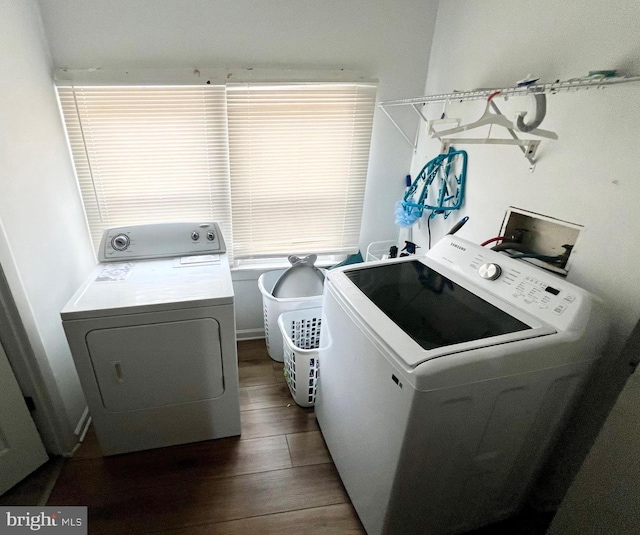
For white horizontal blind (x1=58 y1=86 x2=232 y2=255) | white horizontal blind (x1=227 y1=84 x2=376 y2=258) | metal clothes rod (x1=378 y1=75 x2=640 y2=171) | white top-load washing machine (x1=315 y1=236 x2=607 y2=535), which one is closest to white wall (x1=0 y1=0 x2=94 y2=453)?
white horizontal blind (x1=58 y1=86 x2=232 y2=255)

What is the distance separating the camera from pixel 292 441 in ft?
5.83

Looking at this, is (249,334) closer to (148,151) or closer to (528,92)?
(148,151)

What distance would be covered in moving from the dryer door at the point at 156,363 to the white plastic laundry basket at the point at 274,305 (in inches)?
21.6

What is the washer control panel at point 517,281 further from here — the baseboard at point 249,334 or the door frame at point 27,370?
the door frame at point 27,370

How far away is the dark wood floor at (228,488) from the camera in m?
1.41

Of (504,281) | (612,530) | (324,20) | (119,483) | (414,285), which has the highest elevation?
(324,20)

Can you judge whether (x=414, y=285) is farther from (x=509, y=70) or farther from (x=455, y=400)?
(x=509, y=70)

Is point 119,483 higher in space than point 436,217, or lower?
lower

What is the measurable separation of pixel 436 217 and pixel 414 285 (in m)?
0.77

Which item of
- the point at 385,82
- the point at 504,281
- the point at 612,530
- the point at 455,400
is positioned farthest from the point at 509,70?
the point at 612,530

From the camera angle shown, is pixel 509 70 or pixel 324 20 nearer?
pixel 509 70

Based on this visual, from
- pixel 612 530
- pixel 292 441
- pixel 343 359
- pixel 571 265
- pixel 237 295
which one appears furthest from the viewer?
pixel 237 295

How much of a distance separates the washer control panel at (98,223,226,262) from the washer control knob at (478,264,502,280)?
4.40ft

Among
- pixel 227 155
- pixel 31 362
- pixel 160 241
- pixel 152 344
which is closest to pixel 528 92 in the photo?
pixel 227 155
